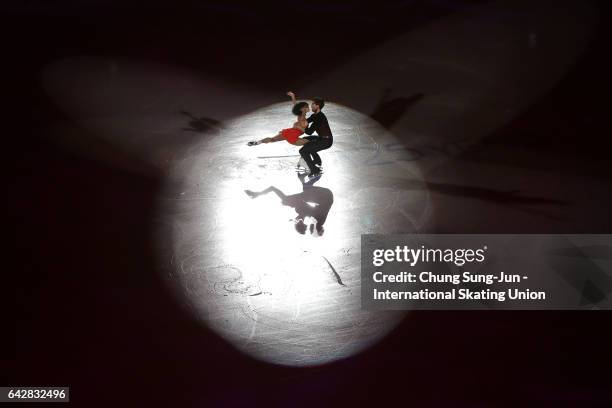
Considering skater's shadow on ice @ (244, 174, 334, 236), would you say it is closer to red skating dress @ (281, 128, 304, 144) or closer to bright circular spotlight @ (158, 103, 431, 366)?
bright circular spotlight @ (158, 103, 431, 366)

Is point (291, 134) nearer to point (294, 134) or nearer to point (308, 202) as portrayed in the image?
point (294, 134)

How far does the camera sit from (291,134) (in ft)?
5.23

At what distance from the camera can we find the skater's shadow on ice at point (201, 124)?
1632mm

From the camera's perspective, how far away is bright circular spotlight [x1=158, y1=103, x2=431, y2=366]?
4.85ft

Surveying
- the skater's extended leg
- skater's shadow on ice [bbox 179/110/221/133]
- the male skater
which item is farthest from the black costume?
skater's shadow on ice [bbox 179/110/221/133]

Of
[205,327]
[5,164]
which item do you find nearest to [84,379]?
[205,327]

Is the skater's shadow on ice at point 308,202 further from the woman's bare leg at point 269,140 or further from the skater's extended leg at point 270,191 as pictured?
the woman's bare leg at point 269,140

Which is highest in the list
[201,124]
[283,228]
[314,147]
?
[201,124]

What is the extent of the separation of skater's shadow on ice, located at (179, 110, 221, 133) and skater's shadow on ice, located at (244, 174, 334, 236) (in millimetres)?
304

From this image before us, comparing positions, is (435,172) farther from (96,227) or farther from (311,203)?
(96,227)

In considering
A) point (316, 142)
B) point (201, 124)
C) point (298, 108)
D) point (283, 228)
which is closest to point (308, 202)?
point (283, 228)

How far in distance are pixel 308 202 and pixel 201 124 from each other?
21.1 inches

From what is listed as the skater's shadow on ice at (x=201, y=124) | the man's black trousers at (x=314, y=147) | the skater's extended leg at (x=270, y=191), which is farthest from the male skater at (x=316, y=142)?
the skater's shadow on ice at (x=201, y=124)

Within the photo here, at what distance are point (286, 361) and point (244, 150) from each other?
81cm
